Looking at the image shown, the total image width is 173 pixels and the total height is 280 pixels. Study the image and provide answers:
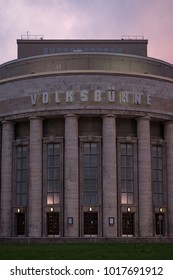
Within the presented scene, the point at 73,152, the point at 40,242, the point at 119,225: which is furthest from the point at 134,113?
the point at 40,242

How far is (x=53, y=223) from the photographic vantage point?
63.6 metres

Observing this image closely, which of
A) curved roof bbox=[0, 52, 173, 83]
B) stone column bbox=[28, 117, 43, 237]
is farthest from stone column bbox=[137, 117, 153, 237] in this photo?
stone column bbox=[28, 117, 43, 237]

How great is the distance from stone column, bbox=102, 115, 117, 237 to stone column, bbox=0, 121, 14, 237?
11.5m

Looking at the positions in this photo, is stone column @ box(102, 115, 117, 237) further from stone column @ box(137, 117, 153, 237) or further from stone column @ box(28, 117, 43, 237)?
stone column @ box(28, 117, 43, 237)

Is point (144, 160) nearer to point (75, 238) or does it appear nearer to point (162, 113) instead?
point (162, 113)

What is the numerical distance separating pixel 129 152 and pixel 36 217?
13.1 metres

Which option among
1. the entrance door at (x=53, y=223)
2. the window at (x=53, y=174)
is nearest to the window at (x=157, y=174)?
the window at (x=53, y=174)

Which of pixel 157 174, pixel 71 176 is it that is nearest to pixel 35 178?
pixel 71 176

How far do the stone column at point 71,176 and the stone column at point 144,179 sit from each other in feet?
24.0

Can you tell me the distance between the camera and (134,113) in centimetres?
6419

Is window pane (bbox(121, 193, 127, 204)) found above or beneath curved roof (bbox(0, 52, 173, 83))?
beneath

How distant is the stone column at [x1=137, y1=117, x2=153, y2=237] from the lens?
62.8 metres

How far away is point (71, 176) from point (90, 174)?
2.80 m

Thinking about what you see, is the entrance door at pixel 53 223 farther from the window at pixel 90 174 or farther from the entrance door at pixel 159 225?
the entrance door at pixel 159 225
